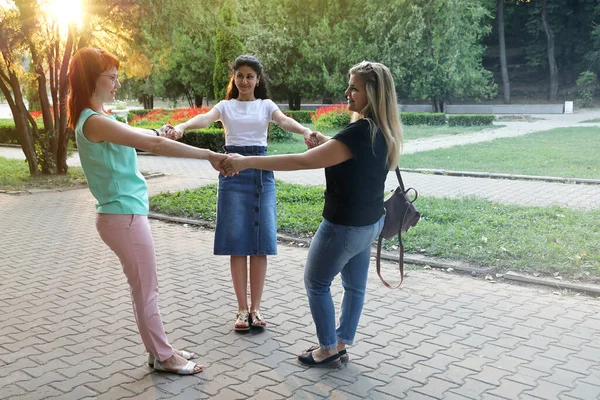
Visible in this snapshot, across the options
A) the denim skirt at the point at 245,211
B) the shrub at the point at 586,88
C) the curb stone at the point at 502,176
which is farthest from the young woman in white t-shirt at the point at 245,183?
the shrub at the point at 586,88

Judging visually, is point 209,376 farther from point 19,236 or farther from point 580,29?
point 580,29

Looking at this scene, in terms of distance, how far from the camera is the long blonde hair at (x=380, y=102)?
134 inches

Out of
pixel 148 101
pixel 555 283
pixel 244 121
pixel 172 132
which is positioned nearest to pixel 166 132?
pixel 172 132

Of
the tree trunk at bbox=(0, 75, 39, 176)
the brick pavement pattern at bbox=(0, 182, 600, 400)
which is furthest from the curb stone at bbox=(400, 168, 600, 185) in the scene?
the tree trunk at bbox=(0, 75, 39, 176)

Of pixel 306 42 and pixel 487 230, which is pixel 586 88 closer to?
pixel 306 42

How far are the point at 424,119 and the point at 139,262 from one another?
1006 inches

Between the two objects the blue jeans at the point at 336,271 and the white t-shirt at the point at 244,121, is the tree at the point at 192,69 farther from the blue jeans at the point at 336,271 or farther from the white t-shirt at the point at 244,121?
the blue jeans at the point at 336,271

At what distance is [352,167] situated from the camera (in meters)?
3.44

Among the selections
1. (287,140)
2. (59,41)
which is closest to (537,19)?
(287,140)

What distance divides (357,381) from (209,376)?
37.0 inches

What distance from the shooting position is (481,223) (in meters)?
7.83

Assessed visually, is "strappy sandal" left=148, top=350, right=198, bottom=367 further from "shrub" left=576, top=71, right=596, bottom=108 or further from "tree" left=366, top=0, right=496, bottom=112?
"shrub" left=576, top=71, right=596, bottom=108

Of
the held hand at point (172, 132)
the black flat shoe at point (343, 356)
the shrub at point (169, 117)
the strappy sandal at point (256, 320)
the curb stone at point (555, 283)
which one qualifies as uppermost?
the shrub at point (169, 117)

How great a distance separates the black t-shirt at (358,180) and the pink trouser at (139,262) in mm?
1100
